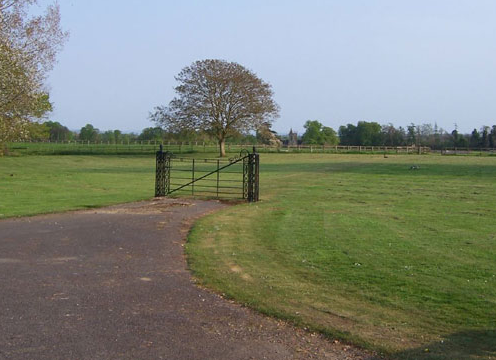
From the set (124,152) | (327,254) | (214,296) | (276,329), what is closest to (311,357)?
(276,329)

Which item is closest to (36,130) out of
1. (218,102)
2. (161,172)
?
(218,102)

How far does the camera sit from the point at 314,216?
16266 mm

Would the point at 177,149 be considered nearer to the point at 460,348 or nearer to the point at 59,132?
the point at 59,132

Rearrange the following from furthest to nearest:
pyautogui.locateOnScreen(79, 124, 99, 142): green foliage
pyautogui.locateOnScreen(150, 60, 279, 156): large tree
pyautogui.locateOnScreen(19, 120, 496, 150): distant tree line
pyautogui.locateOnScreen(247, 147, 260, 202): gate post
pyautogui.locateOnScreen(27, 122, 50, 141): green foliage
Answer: pyautogui.locateOnScreen(79, 124, 99, 142): green foliage
pyautogui.locateOnScreen(19, 120, 496, 150): distant tree line
pyautogui.locateOnScreen(150, 60, 279, 156): large tree
pyautogui.locateOnScreen(27, 122, 50, 141): green foliage
pyautogui.locateOnScreen(247, 147, 260, 202): gate post

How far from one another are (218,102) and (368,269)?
189 feet

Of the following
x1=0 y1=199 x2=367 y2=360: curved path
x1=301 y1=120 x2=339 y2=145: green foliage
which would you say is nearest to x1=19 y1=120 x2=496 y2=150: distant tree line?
x1=301 y1=120 x2=339 y2=145: green foliage

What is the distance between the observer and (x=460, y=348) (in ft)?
18.5

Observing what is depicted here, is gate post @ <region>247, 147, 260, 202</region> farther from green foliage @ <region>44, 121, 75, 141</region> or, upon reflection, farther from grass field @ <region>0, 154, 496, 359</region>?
green foliage @ <region>44, 121, 75, 141</region>

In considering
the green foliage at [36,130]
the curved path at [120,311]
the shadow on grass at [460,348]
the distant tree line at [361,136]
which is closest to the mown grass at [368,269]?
the shadow on grass at [460,348]

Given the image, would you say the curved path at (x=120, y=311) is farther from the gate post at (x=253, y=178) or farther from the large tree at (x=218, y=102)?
the large tree at (x=218, y=102)

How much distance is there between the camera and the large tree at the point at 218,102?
65.6 m

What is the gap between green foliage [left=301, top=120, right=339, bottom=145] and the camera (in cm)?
13750

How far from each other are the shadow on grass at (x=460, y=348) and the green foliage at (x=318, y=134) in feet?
428

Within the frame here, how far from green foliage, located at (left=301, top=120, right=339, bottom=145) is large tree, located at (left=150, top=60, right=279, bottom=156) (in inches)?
2759
